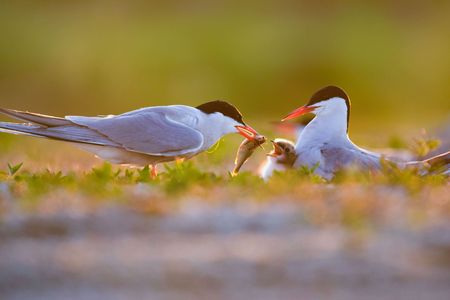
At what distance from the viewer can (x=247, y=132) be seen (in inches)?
272

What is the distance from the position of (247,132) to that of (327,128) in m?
0.54

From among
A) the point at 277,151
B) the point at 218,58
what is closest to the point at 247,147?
the point at 277,151

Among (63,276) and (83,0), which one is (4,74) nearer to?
(83,0)

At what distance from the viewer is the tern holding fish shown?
20.7 ft

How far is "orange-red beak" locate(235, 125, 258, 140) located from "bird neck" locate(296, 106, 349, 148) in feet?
1.03

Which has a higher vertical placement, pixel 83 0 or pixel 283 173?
pixel 83 0

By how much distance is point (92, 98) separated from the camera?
1789 centimetres

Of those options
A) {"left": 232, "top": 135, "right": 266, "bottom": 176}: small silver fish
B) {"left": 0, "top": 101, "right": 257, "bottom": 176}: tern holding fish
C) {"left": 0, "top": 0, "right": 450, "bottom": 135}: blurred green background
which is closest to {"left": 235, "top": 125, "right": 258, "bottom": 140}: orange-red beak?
{"left": 232, "top": 135, "right": 266, "bottom": 176}: small silver fish

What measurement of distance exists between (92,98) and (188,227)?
A: 46.0 feet

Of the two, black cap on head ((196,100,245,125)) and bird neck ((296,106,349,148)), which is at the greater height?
black cap on head ((196,100,245,125))

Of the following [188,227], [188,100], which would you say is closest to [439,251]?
[188,227]

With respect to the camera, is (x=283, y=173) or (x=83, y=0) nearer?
(x=283, y=173)

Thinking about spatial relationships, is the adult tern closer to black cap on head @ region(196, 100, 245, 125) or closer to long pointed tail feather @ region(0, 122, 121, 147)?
black cap on head @ region(196, 100, 245, 125)

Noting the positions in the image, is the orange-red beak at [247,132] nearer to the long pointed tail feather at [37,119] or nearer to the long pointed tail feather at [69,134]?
the long pointed tail feather at [69,134]
